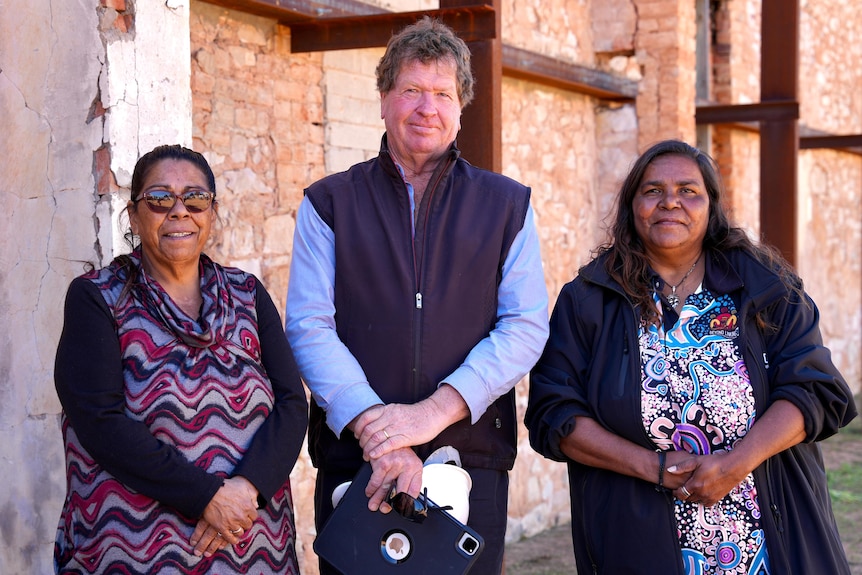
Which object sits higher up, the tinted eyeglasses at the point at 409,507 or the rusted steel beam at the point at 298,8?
the rusted steel beam at the point at 298,8

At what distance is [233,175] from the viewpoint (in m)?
4.86

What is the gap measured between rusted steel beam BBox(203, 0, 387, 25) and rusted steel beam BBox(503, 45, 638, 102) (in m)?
1.41

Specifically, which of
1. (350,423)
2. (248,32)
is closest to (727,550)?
(350,423)

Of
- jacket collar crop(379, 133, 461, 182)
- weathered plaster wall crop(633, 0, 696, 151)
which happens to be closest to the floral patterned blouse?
jacket collar crop(379, 133, 461, 182)

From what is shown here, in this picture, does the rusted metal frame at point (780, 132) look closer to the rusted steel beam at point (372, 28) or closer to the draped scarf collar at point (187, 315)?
the rusted steel beam at point (372, 28)

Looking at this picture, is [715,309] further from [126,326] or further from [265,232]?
[265,232]

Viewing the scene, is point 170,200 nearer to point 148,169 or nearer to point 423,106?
point 148,169

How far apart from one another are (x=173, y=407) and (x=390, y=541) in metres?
0.60

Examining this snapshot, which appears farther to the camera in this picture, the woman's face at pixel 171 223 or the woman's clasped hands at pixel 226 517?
the woman's face at pixel 171 223

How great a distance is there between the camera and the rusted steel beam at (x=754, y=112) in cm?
714

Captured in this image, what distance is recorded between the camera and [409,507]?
96.3 inches

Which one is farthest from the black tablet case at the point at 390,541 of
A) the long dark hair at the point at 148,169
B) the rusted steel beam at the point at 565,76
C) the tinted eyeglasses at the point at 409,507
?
the rusted steel beam at the point at 565,76

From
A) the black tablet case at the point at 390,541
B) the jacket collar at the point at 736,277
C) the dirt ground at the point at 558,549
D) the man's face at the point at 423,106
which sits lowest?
the dirt ground at the point at 558,549

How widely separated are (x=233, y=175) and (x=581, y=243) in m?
3.60
